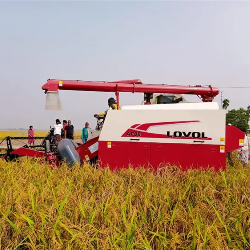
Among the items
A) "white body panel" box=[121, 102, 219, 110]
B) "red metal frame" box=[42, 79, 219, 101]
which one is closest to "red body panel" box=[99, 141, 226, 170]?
"white body panel" box=[121, 102, 219, 110]

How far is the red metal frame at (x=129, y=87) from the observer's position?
20.7ft

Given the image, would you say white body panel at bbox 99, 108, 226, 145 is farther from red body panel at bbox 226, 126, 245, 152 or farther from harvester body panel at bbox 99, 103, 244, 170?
red body panel at bbox 226, 126, 245, 152

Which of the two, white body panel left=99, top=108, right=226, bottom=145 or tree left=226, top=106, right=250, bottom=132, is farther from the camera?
tree left=226, top=106, right=250, bottom=132

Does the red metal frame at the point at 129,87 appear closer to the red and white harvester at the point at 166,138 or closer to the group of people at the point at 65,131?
the red and white harvester at the point at 166,138

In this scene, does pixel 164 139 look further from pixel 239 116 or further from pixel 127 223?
pixel 239 116

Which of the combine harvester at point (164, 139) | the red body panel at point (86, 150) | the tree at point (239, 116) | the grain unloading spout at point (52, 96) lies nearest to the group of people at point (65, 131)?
the grain unloading spout at point (52, 96)

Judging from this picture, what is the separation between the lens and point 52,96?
621 centimetres

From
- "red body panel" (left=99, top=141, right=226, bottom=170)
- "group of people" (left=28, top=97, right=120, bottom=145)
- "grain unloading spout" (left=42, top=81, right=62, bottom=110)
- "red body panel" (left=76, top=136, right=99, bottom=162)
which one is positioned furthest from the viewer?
"group of people" (left=28, top=97, right=120, bottom=145)

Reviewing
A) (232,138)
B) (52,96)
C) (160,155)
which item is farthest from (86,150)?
(232,138)

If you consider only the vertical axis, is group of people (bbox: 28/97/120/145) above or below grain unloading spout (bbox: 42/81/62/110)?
below

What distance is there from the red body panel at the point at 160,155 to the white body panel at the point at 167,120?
0.10m

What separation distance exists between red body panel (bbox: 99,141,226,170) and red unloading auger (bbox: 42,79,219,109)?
1.65m

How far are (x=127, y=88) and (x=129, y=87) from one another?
2.1 inches

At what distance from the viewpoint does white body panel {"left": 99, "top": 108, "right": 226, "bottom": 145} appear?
488 cm
